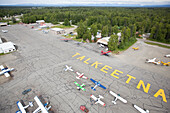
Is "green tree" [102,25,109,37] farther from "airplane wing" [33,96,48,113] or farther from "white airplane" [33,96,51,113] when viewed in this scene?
"white airplane" [33,96,51,113]

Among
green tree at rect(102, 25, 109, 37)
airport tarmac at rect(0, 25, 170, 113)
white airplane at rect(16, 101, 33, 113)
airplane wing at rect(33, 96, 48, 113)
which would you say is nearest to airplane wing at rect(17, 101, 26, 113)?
white airplane at rect(16, 101, 33, 113)

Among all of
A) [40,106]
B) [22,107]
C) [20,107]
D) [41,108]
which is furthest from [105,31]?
[20,107]

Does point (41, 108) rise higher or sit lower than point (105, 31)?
lower

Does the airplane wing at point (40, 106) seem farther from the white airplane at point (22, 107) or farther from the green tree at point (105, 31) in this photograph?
the green tree at point (105, 31)

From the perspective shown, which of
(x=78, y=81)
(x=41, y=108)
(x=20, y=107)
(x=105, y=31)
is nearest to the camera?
(x=41, y=108)

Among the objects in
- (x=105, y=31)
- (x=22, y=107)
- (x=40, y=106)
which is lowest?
(x=22, y=107)

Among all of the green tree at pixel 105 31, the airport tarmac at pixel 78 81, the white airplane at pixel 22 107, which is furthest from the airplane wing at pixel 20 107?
the green tree at pixel 105 31

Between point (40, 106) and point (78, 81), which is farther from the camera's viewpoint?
point (78, 81)

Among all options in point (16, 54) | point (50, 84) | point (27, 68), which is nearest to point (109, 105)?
point (50, 84)

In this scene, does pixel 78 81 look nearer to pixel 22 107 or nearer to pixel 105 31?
pixel 22 107
